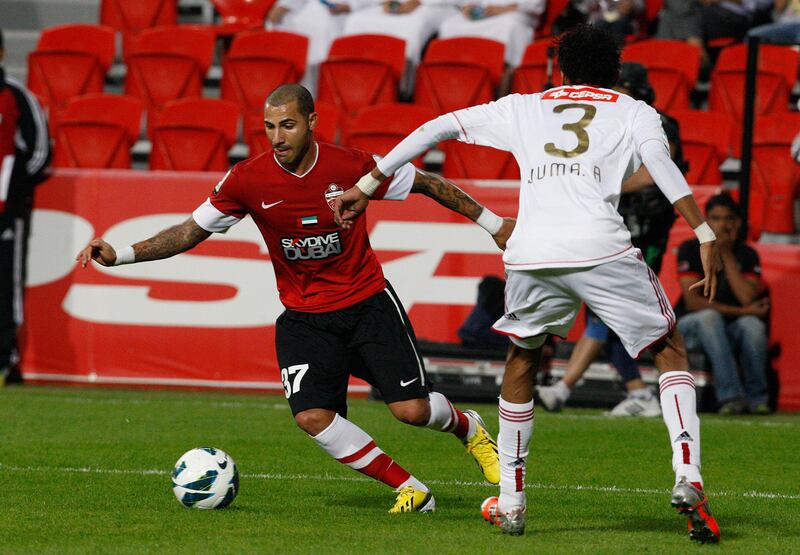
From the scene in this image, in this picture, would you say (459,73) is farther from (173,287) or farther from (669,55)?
(173,287)

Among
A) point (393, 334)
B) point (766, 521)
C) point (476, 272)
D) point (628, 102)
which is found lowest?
point (476, 272)

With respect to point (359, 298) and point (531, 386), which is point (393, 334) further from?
point (531, 386)

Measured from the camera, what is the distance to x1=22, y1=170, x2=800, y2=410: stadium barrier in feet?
37.1

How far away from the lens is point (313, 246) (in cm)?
643

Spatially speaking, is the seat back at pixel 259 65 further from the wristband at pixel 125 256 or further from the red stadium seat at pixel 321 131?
the wristband at pixel 125 256

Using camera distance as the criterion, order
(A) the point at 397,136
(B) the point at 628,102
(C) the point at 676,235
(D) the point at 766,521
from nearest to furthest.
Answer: (B) the point at 628,102 → (D) the point at 766,521 → (C) the point at 676,235 → (A) the point at 397,136

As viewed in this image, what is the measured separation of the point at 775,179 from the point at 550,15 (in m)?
3.93

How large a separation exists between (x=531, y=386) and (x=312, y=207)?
1281mm

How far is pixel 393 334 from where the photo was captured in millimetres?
6453

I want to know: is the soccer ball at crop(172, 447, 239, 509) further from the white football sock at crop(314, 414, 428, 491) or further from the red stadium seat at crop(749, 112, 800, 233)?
the red stadium seat at crop(749, 112, 800, 233)

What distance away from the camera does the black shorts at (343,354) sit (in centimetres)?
634

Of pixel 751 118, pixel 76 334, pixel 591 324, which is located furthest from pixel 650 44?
pixel 76 334

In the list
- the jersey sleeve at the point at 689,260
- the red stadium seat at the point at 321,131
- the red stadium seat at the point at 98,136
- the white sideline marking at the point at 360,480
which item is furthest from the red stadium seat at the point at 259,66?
the white sideline marking at the point at 360,480

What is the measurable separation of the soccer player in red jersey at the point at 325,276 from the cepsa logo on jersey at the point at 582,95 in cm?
80
